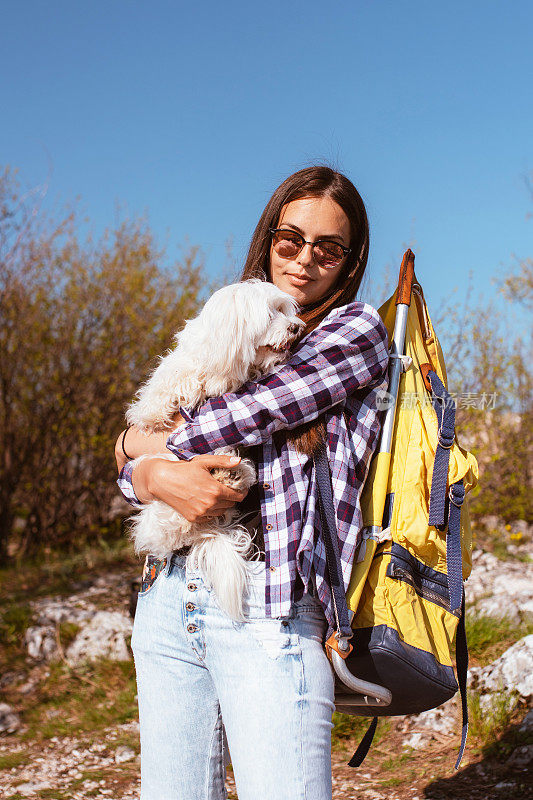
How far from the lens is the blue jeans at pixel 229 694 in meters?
1.41

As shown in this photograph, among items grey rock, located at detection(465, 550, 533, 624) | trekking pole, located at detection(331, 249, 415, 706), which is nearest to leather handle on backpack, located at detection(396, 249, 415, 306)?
trekking pole, located at detection(331, 249, 415, 706)

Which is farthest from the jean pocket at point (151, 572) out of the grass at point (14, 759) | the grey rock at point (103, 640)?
the grey rock at point (103, 640)

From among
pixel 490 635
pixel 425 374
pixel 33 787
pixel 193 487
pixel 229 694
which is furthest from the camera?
pixel 490 635

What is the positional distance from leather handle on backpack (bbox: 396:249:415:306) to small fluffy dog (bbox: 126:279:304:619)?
0.93 ft

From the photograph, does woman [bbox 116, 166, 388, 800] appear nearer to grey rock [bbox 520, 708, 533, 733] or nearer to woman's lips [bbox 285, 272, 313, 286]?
woman's lips [bbox 285, 272, 313, 286]

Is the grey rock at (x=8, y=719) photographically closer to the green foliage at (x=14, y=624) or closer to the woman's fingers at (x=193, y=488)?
the green foliage at (x=14, y=624)

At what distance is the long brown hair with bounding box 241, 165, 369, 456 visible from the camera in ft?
6.50

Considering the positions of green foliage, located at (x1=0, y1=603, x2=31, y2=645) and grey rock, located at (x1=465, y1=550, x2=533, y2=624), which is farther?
green foliage, located at (x1=0, y1=603, x2=31, y2=645)

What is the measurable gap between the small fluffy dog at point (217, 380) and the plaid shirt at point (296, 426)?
0.28ft

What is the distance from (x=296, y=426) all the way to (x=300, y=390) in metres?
0.08

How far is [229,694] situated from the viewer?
4.83ft

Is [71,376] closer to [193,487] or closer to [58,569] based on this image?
[58,569]

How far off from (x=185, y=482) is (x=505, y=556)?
5.23 m

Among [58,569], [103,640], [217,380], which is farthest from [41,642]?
[217,380]
